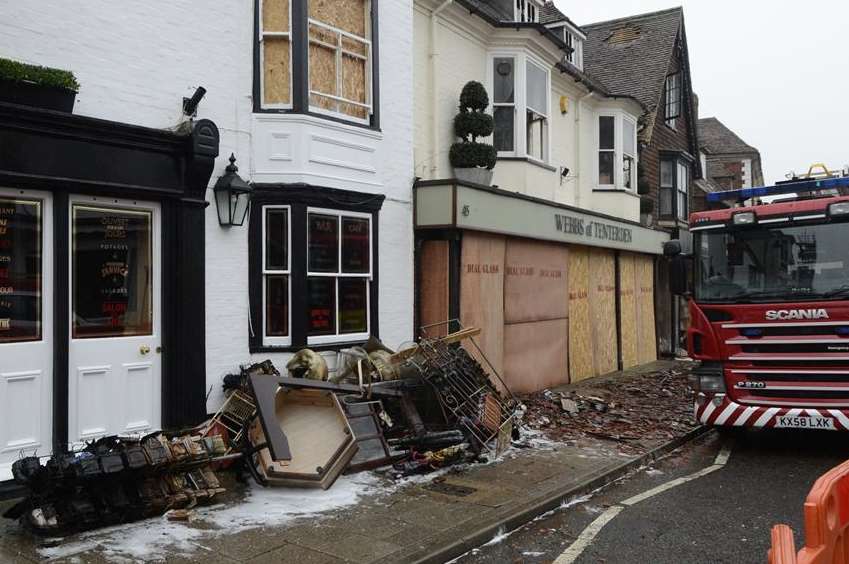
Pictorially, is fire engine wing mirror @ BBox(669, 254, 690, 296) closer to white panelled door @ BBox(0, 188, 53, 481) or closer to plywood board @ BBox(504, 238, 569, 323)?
plywood board @ BBox(504, 238, 569, 323)

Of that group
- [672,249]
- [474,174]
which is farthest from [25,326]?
[474,174]

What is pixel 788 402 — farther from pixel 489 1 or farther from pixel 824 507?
pixel 489 1

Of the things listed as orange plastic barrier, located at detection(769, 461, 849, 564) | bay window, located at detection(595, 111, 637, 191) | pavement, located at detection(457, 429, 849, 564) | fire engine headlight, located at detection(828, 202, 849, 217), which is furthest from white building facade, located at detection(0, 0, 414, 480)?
bay window, located at detection(595, 111, 637, 191)

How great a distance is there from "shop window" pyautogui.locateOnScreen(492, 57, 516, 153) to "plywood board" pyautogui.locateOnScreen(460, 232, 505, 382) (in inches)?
94.8

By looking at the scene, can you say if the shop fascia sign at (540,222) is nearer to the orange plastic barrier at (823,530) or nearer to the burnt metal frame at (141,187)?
the burnt metal frame at (141,187)

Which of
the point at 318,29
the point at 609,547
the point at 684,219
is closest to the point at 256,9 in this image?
the point at 318,29

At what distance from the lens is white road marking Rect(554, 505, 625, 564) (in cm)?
529

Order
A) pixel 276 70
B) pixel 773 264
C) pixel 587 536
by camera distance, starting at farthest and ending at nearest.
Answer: pixel 276 70
pixel 773 264
pixel 587 536

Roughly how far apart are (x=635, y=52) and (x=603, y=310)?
36.9 ft

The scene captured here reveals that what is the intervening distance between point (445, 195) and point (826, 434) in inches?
244

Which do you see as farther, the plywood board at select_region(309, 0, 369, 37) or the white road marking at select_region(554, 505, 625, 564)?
the plywood board at select_region(309, 0, 369, 37)

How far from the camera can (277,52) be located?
8.81 metres

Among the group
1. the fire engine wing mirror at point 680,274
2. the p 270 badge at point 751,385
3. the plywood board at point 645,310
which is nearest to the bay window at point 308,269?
the fire engine wing mirror at point 680,274

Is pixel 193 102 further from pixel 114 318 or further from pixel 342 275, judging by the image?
pixel 342 275
